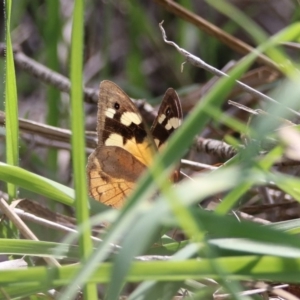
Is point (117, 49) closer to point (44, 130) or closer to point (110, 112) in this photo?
point (44, 130)

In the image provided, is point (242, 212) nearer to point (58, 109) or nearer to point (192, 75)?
point (58, 109)

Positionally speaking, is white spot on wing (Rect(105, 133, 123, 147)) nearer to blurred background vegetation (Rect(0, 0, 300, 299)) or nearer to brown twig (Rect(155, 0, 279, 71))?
blurred background vegetation (Rect(0, 0, 300, 299))

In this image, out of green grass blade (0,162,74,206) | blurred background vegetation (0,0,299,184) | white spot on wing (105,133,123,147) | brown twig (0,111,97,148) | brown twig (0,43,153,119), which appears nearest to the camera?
green grass blade (0,162,74,206)

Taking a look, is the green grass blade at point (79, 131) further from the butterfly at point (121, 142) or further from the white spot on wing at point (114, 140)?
Answer: the white spot on wing at point (114, 140)

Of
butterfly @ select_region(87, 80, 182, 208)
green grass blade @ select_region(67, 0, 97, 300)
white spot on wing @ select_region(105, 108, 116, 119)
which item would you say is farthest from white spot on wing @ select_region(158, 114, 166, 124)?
green grass blade @ select_region(67, 0, 97, 300)

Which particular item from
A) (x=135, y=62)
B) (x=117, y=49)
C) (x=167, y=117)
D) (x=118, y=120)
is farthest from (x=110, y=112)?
(x=117, y=49)

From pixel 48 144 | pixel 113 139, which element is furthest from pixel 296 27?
pixel 48 144
